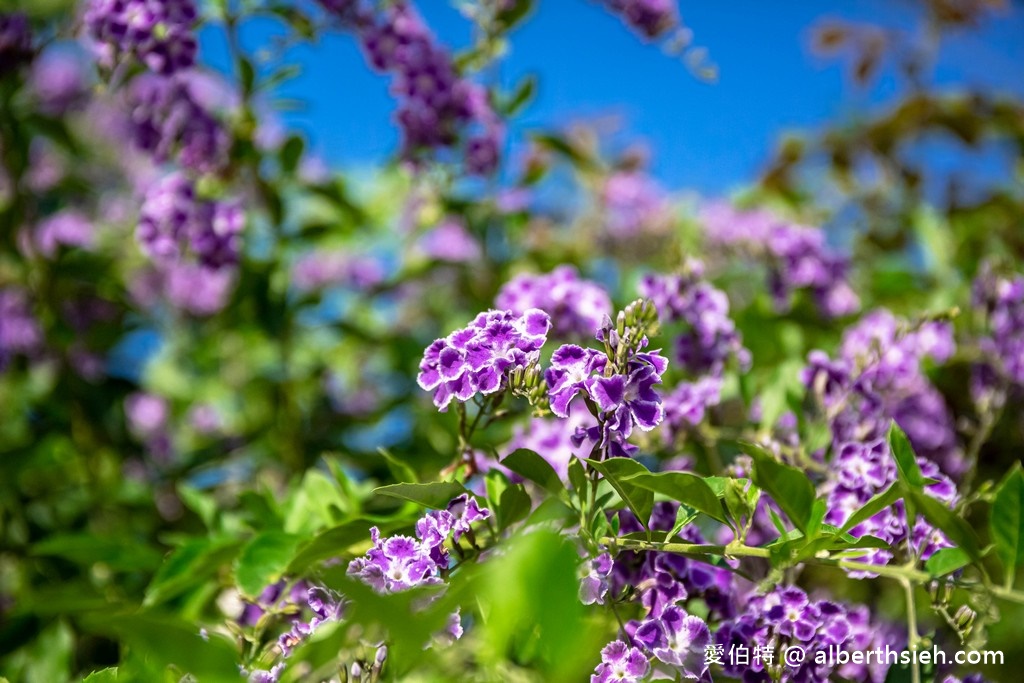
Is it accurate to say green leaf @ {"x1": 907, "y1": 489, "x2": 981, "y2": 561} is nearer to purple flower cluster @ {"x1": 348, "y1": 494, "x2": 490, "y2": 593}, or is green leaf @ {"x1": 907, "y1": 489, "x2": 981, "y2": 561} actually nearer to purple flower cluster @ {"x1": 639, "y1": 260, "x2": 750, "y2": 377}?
purple flower cluster @ {"x1": 348, "y1": 494, "x2": 490, "y2": 593}

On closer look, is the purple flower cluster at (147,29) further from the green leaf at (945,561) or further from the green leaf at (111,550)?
the green leaf at (945,561)

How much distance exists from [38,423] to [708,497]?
156cm

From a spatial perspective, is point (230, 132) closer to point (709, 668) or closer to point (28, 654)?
point (28, 654)

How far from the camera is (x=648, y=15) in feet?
5.90

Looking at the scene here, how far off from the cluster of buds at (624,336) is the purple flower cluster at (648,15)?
1065 millimetres

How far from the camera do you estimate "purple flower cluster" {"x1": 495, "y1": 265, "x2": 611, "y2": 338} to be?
1.33 meters

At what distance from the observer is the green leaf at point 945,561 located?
2.96ft

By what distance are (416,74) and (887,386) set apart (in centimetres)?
106

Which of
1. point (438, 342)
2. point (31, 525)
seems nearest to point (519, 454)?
point (438, 342)

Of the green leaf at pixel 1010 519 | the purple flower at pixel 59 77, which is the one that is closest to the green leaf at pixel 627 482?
the green leaf at pixel 1010 519

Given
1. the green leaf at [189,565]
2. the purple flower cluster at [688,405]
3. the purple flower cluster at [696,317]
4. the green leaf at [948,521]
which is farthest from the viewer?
the purple flower cluster at [696,317]

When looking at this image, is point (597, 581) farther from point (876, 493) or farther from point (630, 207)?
point (630, 207)

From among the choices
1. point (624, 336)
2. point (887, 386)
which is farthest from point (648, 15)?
point (624, 336)

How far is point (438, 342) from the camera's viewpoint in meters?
0.98
